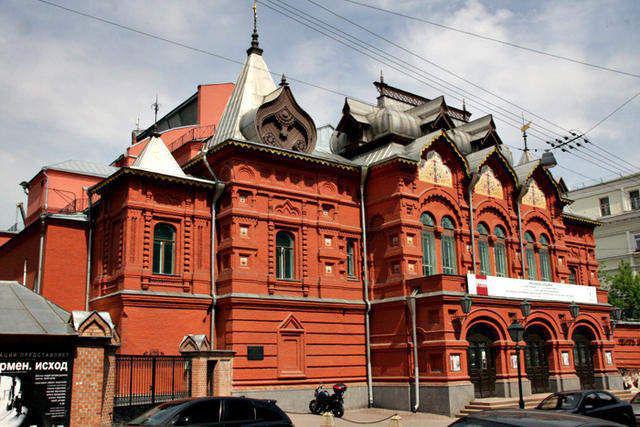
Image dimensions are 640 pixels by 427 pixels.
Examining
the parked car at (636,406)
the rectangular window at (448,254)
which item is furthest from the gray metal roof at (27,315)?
the rectangular window at (448,254)

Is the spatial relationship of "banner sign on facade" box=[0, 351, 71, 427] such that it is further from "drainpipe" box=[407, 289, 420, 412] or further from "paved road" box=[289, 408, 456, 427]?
"drainpipe" box=[407, 289, 420, 412]

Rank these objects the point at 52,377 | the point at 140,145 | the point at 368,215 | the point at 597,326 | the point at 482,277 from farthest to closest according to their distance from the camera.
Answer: the point at 140,145, the point at 597,326, the point at 368,215, the point at 482,277, the point at 52,377

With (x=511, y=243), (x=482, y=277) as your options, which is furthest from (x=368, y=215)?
(x=511, y=243)

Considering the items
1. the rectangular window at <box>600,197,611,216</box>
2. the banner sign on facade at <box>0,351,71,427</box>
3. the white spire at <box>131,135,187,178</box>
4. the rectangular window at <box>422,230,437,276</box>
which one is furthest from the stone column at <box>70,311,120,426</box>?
the rectangular window at <box>600,197,611,216</box>

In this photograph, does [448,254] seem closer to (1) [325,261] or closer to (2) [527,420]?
(1) [325,261]

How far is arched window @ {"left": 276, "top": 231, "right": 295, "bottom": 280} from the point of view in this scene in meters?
25.5

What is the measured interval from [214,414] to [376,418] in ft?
39.6

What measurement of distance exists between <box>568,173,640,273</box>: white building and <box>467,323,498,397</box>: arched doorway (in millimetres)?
30735

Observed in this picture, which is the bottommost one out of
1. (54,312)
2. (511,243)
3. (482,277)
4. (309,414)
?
(309,414)

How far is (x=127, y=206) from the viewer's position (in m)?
23.1

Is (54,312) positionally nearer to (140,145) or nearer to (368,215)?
(368,215)

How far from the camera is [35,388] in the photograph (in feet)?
48.7

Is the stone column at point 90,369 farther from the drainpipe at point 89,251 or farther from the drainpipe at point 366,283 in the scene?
the drainpipe at point 366,283

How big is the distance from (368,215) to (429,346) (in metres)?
6.48
